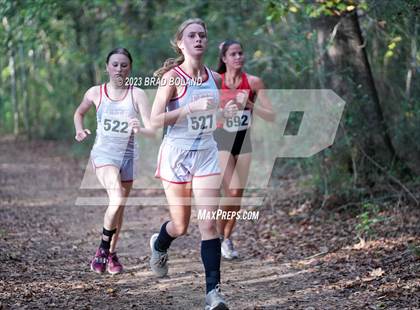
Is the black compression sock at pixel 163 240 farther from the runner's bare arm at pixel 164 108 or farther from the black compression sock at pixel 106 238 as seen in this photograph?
the runner's bare arm at pixel 164 108

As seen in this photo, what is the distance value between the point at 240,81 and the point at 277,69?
3925 mm

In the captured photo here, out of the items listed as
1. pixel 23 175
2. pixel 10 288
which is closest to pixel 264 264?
pixel 10 288

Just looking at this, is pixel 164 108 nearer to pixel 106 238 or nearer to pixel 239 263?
pixel 106 238

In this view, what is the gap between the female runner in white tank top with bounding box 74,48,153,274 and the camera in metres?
6.48

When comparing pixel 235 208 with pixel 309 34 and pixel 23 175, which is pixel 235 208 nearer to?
pixel 309 34

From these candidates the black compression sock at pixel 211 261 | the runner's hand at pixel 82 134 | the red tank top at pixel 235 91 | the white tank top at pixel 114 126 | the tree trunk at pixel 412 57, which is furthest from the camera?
the tree trunk at pixel 412 57

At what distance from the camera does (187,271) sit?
275 inches

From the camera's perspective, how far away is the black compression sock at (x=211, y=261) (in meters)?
5.29

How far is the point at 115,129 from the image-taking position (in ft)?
21.3

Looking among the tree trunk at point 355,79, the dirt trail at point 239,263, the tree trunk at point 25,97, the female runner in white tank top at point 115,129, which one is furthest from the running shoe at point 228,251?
the tree trunk at point 25,97

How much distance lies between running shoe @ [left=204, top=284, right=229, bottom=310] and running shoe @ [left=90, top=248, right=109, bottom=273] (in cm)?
173

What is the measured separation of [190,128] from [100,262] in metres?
1.87

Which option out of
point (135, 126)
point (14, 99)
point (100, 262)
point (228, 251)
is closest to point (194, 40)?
point (135, 126)

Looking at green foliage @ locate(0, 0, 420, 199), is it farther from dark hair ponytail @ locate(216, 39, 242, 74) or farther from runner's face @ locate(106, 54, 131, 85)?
runner's face @ locate(106, 54, 131, 85)
